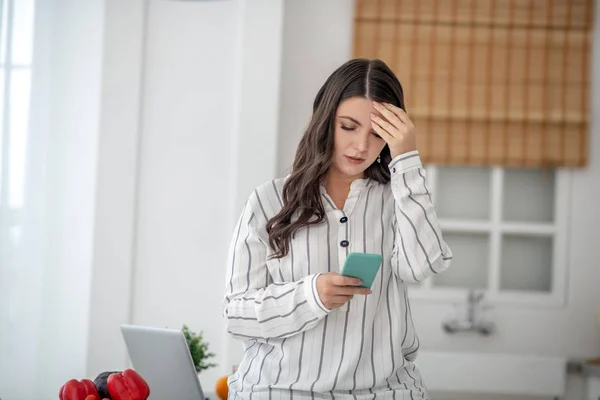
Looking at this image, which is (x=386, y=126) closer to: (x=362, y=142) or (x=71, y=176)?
(x=362, y=142)

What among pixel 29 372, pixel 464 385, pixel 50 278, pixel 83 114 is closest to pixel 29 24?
pixel 83 114

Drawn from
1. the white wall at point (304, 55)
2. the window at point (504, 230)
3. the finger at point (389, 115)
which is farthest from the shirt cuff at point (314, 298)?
the window at point (504, 230)

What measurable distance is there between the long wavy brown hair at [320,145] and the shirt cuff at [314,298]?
13cm

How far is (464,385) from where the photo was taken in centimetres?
354

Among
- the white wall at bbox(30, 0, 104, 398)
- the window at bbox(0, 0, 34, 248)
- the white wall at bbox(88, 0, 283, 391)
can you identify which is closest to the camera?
the window at bbox(0, 0, 34, 248)

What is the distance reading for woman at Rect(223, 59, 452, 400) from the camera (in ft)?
5.63

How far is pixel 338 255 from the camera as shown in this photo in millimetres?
1815

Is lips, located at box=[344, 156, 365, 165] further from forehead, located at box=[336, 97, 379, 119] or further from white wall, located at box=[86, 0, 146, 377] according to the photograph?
white wall, located at box=[86, 0, 146, 377]

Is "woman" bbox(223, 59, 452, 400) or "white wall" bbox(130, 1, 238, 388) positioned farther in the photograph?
"white wall" bbox(130, 1, 238, 388)

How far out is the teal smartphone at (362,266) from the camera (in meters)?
1.57

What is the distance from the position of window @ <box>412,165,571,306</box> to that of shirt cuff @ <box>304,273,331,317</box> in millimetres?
2050

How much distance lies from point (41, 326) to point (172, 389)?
51.8 inches

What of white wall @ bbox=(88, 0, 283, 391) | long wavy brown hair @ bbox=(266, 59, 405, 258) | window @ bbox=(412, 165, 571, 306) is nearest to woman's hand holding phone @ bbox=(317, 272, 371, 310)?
long wavy brown hair @ bbox=(266, 59, 405, 258)

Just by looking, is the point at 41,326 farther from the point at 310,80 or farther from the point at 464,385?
the point at 464,385
